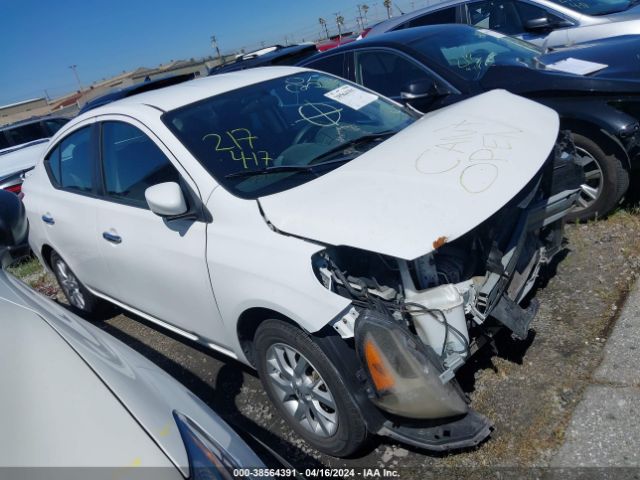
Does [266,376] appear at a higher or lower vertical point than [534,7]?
lower

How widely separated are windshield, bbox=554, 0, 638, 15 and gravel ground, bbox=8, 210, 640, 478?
3.45 m

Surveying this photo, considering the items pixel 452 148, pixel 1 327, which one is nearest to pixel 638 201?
pixel 452 148

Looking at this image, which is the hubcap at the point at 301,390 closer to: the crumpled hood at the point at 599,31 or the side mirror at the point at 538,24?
the crumpled hood at the point at 599,31

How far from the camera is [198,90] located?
3293 millimetres

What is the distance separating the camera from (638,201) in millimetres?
4117

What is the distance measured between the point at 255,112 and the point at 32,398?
2080 millimetres

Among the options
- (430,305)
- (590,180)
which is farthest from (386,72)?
(430,305)

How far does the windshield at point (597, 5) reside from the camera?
625 centimetres

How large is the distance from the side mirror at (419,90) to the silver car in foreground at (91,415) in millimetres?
3043

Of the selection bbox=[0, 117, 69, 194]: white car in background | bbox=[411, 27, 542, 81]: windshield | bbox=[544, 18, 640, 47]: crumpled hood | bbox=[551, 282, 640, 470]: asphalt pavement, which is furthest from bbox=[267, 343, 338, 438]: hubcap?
bbox=[0, 117, 69, 194]: white car in background

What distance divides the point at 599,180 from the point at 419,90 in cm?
151

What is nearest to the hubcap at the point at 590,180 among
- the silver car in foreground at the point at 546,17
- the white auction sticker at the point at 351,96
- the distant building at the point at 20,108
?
the white auction sticker at the point at 351,96

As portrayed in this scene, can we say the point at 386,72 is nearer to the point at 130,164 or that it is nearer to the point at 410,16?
the point at 130,164

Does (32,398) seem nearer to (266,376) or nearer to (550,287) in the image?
(266,376)
